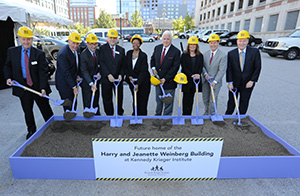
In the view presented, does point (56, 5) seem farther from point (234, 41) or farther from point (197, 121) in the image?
point (197, 121)

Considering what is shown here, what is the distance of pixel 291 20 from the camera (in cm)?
2147

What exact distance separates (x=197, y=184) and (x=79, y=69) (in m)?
2.85

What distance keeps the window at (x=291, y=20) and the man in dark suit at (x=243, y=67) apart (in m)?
23.7

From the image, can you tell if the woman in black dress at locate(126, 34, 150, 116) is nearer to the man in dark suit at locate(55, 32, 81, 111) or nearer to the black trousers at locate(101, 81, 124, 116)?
the black trousers at locate(101, 81, 124, 116)

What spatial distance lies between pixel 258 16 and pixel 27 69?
103 ft

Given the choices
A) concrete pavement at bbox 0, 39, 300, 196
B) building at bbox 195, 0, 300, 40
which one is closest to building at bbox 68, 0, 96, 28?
building at bbox 195, 0, 300, 40

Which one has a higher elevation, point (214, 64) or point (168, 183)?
point (214, 64)

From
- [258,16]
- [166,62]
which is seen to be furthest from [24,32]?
[258,16]

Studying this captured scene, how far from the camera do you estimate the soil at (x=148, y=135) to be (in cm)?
275

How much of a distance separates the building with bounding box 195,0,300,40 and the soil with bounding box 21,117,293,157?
2374 cm

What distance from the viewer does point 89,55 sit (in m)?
3.57

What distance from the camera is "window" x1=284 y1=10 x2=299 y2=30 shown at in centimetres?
2092

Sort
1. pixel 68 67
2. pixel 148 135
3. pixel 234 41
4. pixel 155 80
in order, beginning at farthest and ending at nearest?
pixel 234 41
pixel 155 80
pixel 68 67
pixel 148 135

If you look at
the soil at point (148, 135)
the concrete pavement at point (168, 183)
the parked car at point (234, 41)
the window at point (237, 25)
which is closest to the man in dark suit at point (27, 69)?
the soil at point (148, 135)
